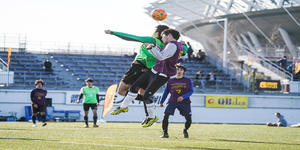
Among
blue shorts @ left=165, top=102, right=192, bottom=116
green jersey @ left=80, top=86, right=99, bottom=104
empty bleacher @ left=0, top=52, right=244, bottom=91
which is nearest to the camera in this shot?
blue shorts @ left=165, top=102, right=192, bottom=116

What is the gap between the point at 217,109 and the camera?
33781 millimetres

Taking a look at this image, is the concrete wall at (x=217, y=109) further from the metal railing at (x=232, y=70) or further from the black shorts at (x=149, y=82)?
the black shorts at (x=149, y=82)

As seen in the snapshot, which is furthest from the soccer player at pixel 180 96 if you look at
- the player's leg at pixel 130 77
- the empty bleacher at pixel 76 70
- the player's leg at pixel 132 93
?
the empty bleacher at pixel 76 70

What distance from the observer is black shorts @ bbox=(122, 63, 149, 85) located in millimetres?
10758

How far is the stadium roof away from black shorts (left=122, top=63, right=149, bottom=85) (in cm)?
3618

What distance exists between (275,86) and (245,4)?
17.7 meters

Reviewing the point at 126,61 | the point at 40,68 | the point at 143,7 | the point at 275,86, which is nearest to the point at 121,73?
the point at 126,61

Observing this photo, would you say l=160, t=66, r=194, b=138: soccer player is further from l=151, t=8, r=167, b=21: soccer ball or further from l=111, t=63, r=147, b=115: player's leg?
l=111, t=63, r=147, b=115: player's leg

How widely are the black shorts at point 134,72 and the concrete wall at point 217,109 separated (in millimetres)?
21073

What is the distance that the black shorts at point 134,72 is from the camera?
35.3 ft

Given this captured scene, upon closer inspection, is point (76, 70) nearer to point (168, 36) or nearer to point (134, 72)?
point (134, 72)

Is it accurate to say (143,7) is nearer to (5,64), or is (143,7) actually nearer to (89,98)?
(5,64)

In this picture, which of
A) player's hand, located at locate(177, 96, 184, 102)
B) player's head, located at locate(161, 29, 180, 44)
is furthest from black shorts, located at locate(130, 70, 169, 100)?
player's hand, located at locate(177, 96, 184, 102)

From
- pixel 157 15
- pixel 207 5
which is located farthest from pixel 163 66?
pixel 207 5
